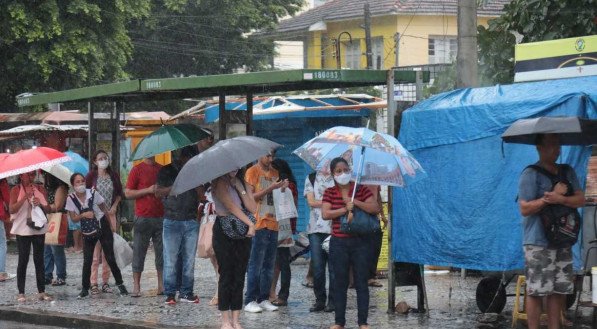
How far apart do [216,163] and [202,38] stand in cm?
2994

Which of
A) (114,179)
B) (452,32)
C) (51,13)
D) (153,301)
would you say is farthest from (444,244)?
(452,32)

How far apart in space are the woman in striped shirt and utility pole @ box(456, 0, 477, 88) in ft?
15.9

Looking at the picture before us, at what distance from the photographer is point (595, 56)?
36.6 feet

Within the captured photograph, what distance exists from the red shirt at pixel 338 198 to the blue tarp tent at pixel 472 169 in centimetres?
114

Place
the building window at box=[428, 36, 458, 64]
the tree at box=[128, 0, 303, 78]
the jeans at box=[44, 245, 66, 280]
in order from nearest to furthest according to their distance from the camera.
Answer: the jeans at box=[44, 245, 66, 280]
the tree at box=[128, 0, 303, 78]
the building window at box=[428, 36, 458, 64]

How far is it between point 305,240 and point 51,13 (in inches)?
567

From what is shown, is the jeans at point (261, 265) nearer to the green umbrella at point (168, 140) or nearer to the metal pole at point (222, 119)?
the green umbrella at point (168, 140)

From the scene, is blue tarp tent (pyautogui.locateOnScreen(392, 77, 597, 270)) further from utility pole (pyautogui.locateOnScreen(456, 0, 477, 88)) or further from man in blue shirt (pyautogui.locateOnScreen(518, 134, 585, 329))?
utility pole (pyautogui.locateOnScreen(456, 0, 477, 88))

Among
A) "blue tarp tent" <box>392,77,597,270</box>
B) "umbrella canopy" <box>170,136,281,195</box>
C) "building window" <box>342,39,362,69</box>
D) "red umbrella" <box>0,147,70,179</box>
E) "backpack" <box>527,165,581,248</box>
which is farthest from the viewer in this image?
"building window" <box>342,39,362,69</box>

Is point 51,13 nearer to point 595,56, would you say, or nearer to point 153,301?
point 153,301

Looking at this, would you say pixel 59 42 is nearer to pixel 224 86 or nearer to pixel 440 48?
pixel 224 86

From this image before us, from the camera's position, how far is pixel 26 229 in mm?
14375

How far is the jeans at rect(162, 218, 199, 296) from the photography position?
13.7 metres

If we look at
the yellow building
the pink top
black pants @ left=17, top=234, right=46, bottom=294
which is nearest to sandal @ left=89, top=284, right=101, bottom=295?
black pants @ left=17, top=234, right=46, bottom=294
